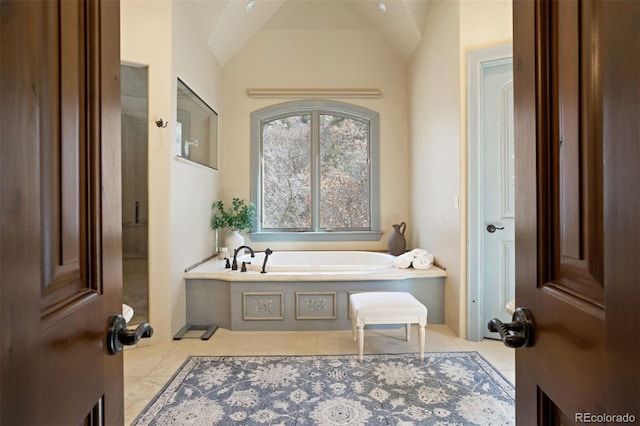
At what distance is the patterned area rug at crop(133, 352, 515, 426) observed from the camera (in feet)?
5.72

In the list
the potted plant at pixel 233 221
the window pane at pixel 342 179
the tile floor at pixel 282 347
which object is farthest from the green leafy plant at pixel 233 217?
the tile floor at pixel 282 347

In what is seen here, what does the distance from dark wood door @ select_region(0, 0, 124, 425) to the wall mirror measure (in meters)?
2.48

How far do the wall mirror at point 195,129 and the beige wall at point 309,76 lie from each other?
1.15 feet

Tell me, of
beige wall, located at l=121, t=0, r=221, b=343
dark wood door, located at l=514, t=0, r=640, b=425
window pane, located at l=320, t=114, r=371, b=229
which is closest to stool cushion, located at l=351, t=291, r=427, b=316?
beige wall, located at l=121, t=0, r=221, b=343

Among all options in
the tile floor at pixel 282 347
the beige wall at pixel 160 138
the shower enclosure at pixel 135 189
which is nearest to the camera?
the tile floor at pixel 282 347

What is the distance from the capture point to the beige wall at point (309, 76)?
4273 mm

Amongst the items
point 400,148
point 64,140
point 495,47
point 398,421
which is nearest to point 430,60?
point 495,47

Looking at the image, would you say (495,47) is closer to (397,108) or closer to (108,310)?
(397,108)

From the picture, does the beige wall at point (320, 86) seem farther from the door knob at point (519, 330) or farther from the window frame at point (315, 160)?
the door knob at point (519, 330)

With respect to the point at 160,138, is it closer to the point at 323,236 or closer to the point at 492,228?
the point at 323,236

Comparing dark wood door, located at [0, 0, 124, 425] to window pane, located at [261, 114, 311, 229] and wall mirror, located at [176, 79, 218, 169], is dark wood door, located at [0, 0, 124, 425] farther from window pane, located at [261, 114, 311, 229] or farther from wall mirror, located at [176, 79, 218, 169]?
window pane, located at [261, 114, 311, 229]

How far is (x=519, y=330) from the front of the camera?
26.3 inches

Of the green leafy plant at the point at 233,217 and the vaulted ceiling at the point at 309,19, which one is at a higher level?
the vaulted ceiling at the point at 309,19

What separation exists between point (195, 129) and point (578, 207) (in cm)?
344
